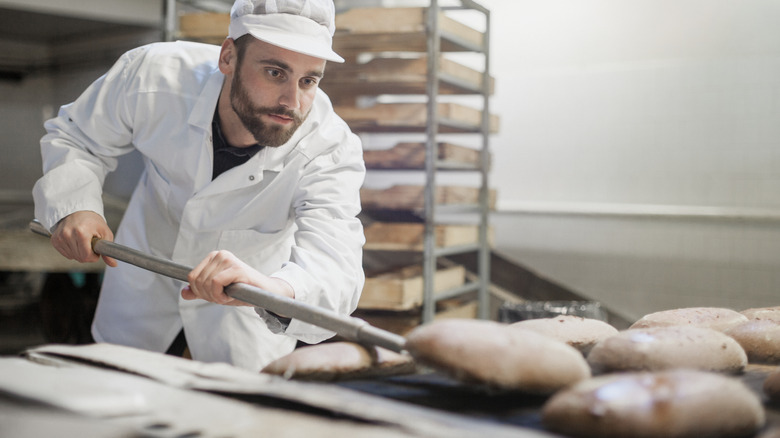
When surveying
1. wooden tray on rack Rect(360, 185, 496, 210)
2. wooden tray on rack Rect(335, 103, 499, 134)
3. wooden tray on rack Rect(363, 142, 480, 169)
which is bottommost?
wooden tray on rack Rect(360, 185, 496, 210)

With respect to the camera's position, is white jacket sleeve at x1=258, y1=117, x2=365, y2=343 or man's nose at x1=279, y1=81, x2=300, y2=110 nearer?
white jacket sleeve at x1=258, y1=117, x2=365, y2=343

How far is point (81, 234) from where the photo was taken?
1.50 metres

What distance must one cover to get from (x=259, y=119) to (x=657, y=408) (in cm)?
116

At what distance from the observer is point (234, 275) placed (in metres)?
1.15

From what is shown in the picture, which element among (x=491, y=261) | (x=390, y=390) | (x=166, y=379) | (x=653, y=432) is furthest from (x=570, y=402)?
(x=491, y=261)

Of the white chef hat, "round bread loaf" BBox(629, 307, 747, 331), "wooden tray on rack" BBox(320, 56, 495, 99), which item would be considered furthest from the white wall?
the white chef hat

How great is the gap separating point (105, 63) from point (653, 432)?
5863mm

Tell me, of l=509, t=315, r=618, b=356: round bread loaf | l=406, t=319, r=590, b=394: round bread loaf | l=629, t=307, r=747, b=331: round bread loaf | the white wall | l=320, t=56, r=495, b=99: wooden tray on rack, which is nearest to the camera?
l=406, t=319, r=590, b=394: round bread loaf

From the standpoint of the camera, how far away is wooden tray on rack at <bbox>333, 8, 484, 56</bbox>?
296 cm

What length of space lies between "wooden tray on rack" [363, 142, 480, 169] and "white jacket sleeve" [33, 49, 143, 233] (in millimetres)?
1502

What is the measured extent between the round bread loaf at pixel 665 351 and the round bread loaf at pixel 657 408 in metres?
0.16

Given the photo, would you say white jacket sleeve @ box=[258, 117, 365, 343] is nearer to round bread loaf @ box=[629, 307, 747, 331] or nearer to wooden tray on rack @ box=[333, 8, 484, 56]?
round bread loaf @ box=[629, 307, 747, 331]

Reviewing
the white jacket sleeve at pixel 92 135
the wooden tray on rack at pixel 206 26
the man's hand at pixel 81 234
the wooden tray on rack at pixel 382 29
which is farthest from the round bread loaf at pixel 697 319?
the wooden tray on rack at pixel 206 26

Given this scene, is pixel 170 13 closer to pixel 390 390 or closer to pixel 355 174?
pixel 355 174
